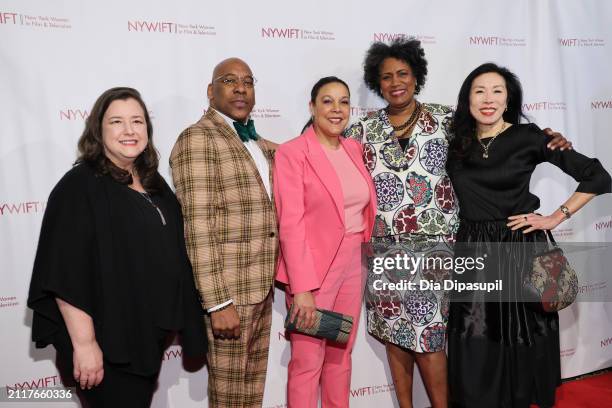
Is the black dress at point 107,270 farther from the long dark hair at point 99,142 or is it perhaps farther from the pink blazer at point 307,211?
the pink blazer at point 307,211

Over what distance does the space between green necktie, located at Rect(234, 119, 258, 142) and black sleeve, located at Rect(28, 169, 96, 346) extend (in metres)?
0.79

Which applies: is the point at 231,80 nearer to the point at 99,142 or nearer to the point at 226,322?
the point at 99,142

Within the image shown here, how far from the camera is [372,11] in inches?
127

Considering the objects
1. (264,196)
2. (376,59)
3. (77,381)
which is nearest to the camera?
(77,381)

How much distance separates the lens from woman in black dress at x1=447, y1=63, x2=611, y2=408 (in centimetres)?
240

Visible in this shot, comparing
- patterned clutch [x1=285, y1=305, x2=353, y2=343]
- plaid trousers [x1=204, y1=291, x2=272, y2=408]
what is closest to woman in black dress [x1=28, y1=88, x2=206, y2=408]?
plaid trousers [x1=204, y1=291, x2=272, y2=408]

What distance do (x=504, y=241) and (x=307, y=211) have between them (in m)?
0.95

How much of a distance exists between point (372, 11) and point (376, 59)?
23.1 inches

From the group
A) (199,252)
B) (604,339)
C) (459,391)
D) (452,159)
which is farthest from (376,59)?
(604,339)

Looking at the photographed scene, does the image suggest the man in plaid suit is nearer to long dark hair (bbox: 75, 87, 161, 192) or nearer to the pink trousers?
the pink trousers

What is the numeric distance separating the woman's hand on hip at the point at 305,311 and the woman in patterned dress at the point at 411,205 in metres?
0.51

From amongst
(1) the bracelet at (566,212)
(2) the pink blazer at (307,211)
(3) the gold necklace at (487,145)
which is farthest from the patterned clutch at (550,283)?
(2) the pink blazer at (307,211)

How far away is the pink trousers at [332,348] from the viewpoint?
2.46m

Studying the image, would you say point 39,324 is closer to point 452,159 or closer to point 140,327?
point 140,327
